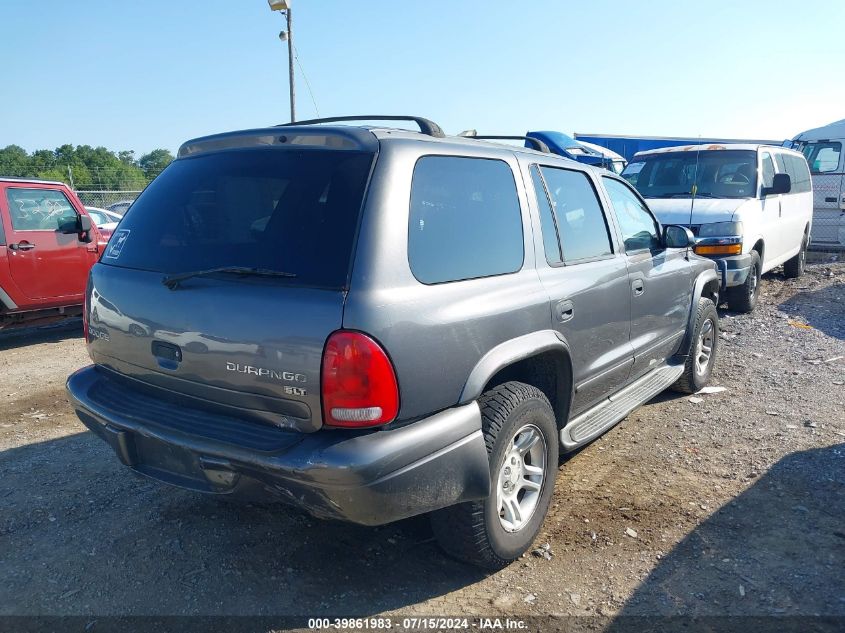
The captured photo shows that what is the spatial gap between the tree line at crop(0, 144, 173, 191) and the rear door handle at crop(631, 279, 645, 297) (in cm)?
527

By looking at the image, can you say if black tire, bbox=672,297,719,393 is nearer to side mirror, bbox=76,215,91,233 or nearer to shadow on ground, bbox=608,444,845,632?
shadow on ground, bbox=608,444,845,632

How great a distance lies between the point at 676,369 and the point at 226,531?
3389mm

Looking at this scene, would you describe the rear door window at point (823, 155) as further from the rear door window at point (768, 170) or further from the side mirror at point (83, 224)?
the side mirror at point (83, 224)

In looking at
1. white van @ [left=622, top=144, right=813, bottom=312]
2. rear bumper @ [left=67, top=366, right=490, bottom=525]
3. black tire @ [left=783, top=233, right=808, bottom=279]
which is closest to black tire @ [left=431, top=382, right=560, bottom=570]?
rear bumper @ [left=67, top=366, right=490, bottom=525]

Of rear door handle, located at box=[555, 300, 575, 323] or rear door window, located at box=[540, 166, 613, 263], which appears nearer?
rear door handle, located at box=[555, 300, 575, 323]

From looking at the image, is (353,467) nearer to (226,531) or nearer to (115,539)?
(226,531)

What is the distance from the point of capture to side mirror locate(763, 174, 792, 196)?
8.41m

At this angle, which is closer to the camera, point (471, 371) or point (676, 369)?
point (471, 371)

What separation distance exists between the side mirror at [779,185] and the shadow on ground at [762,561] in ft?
18.6

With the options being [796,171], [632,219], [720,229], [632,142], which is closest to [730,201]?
[720,229]

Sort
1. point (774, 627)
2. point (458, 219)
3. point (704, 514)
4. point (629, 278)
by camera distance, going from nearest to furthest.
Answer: point (774, 627) → point (458, 219) → point (704, 514) → point (629, 278)

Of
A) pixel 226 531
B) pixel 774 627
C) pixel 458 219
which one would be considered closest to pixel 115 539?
pixel 226 531

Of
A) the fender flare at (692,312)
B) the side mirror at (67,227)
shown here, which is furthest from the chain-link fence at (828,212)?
the side mirror at (67,227)

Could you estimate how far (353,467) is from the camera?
2.27 metres
